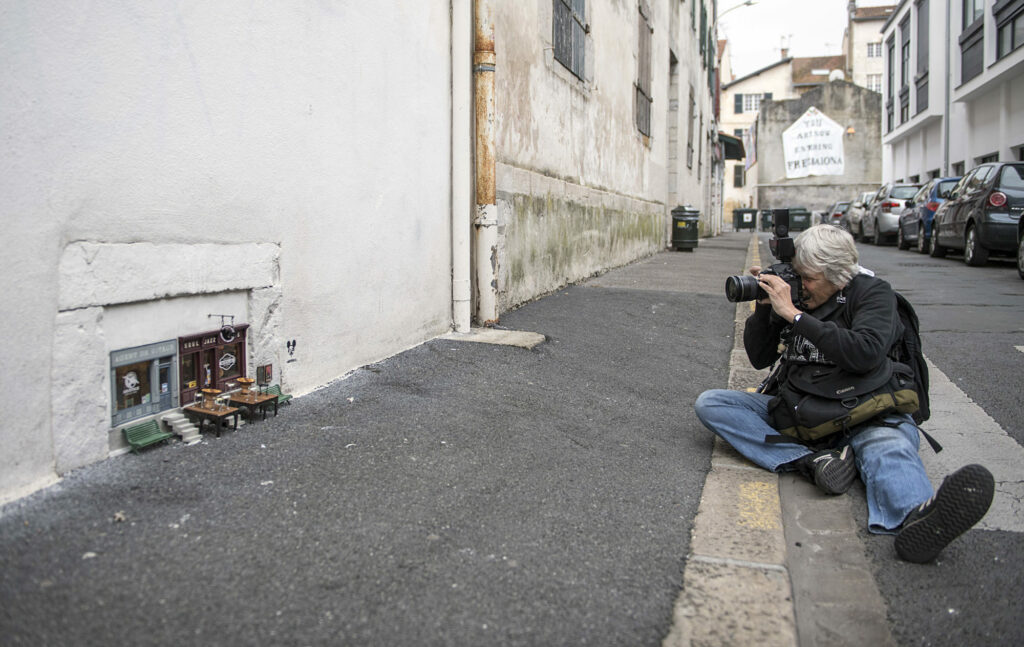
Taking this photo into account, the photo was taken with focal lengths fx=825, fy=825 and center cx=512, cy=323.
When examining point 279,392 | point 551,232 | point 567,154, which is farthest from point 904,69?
point 279,392

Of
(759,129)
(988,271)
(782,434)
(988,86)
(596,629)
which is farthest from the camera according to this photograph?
(759,129)

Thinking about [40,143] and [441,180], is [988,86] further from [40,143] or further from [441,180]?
[40,143]

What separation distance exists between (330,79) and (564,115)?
4.54 meters

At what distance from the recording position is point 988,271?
12.3m

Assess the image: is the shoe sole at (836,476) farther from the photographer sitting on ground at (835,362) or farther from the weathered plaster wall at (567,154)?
the weathered plaster wall at (567,154)

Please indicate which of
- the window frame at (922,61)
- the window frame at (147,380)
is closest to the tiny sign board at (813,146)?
the window frame at (922,61)

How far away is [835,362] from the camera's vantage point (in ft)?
10.8

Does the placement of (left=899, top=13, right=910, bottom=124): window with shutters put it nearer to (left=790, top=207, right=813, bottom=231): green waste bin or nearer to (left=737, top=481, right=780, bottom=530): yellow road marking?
(left=790, top=207, right=813, bottom=231): green waste bin

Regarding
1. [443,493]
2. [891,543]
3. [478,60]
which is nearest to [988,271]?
[478,60]

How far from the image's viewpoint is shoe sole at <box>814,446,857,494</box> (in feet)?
10.6

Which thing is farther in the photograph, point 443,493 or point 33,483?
point 443,493

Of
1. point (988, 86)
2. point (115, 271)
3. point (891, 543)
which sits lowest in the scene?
point (891, 543)

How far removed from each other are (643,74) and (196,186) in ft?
36.2

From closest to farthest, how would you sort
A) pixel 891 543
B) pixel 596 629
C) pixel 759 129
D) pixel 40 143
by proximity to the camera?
pixel 596 629 → pixel 40 143 → pixel 891 543 → pixel 759 129
